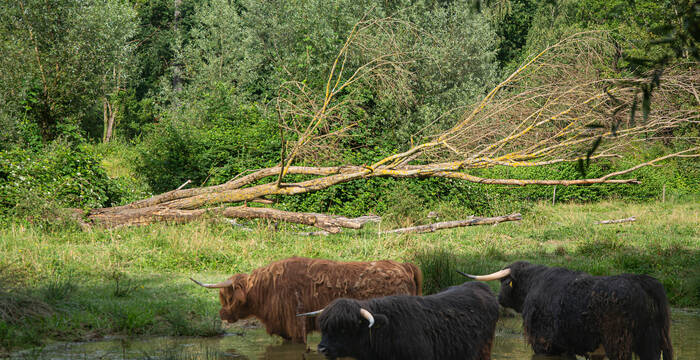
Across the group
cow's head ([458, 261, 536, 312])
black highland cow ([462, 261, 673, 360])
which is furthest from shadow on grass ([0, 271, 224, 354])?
black highland cow ([462, 261, 673, 360])

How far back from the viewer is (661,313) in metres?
6.20

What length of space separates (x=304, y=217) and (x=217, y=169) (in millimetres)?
6343

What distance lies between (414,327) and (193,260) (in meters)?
6.63

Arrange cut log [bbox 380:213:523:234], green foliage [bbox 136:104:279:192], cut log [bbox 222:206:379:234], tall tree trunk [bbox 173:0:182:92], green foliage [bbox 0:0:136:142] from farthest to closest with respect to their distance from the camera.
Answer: tall tree trunk [bbox 173:0:182:92] < green foliage [bbox 0:0:136:142] < green foliage [bbox 136:104:279:192] < cut log [bbox 380:213:523:234] < cut log [bbox 222:206:379:234]

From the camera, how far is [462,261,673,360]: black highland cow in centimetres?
621

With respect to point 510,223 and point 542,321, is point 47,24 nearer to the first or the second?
point 510,223

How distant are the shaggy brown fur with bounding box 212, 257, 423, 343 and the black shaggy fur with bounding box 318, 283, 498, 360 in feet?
4.11

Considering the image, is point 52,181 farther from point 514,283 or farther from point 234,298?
point 514,283

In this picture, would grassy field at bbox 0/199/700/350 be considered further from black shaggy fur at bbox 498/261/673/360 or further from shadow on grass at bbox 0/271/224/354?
black shaggy fur at bbox 498/261/673/360

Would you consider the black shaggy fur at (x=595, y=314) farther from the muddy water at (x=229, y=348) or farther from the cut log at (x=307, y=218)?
the cut log at (x=307, y=218)

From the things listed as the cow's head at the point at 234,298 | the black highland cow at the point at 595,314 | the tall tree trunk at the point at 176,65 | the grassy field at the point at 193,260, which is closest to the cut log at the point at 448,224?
the grassy field at the point at 193,260

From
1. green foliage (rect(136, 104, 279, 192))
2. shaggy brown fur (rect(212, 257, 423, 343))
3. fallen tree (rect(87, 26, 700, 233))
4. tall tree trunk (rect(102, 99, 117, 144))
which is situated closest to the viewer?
shaggy brown fur (rect(212, 257, 423, 343))

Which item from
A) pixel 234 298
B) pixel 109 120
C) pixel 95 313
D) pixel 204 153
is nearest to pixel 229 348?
pixel 234 298

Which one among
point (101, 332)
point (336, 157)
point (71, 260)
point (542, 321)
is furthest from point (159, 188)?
point (542, 321)
